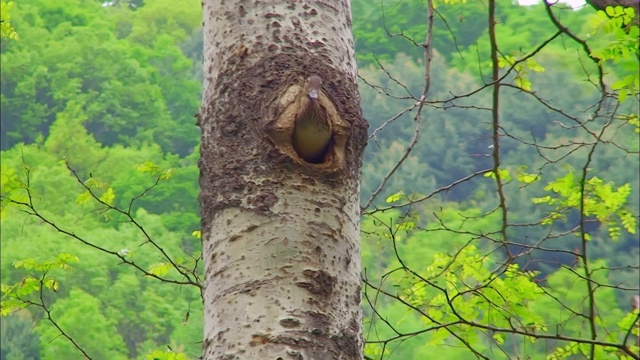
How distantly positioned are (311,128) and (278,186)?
130mm

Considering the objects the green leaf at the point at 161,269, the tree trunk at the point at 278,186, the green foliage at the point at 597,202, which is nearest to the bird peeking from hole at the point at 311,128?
the tree trunk at the point at 278,186

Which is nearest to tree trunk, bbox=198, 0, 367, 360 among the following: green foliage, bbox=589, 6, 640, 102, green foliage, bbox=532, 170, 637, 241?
green foliage, bbox=589, 6, 640, 102

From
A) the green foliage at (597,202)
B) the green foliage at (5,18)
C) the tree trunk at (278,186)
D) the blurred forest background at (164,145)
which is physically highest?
the blurred forest background at (164,145)

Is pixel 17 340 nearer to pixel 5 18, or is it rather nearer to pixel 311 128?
pixel 5 18

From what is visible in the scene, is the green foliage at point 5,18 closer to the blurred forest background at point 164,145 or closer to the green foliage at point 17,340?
the blurred forest background at point 164,145

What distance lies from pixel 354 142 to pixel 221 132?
25 cm

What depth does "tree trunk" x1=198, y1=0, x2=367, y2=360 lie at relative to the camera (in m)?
1.73

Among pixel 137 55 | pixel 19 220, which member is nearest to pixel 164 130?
pixel 137 55

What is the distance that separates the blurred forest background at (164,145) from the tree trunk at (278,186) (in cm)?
1254

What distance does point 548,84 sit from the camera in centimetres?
4181

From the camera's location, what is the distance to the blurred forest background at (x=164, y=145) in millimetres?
26688

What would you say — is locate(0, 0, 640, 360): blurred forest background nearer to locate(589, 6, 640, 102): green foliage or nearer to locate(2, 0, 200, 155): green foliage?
locate(2, 0, 200, 155): green foliage

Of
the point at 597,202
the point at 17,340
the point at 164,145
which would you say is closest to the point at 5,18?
the point at 597,202

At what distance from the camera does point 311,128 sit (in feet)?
6.11
